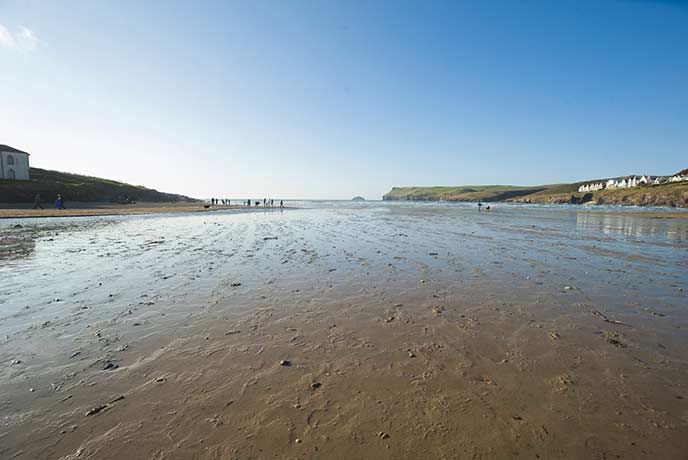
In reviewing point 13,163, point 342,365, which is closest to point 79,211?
point 13,163

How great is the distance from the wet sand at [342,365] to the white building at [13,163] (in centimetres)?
9432

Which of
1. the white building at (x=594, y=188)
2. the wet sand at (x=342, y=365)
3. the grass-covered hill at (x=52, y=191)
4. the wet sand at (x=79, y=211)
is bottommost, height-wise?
the wet sand at (x=342, y=365)

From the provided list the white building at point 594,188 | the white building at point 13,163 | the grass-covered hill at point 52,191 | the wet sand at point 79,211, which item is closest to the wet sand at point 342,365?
the wet sand at point 79,211

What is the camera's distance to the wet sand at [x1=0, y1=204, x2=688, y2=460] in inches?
129

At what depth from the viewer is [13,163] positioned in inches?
2800

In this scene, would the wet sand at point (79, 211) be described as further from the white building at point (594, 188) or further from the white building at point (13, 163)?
the white building at point (594, 188)

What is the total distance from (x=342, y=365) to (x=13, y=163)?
10740 cm

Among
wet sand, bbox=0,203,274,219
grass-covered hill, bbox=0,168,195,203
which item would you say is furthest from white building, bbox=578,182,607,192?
grass-covered hill, bbox=0,168,195,203

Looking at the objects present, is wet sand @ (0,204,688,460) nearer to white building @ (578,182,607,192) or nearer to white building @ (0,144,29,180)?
white building @ (0,144,29,180)

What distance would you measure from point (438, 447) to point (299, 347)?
9.84 ft

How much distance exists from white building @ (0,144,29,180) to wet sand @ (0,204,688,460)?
94.3 m

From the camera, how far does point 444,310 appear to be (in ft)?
24.0

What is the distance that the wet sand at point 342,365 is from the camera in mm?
3277

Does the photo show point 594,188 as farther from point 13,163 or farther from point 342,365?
point 13,163
